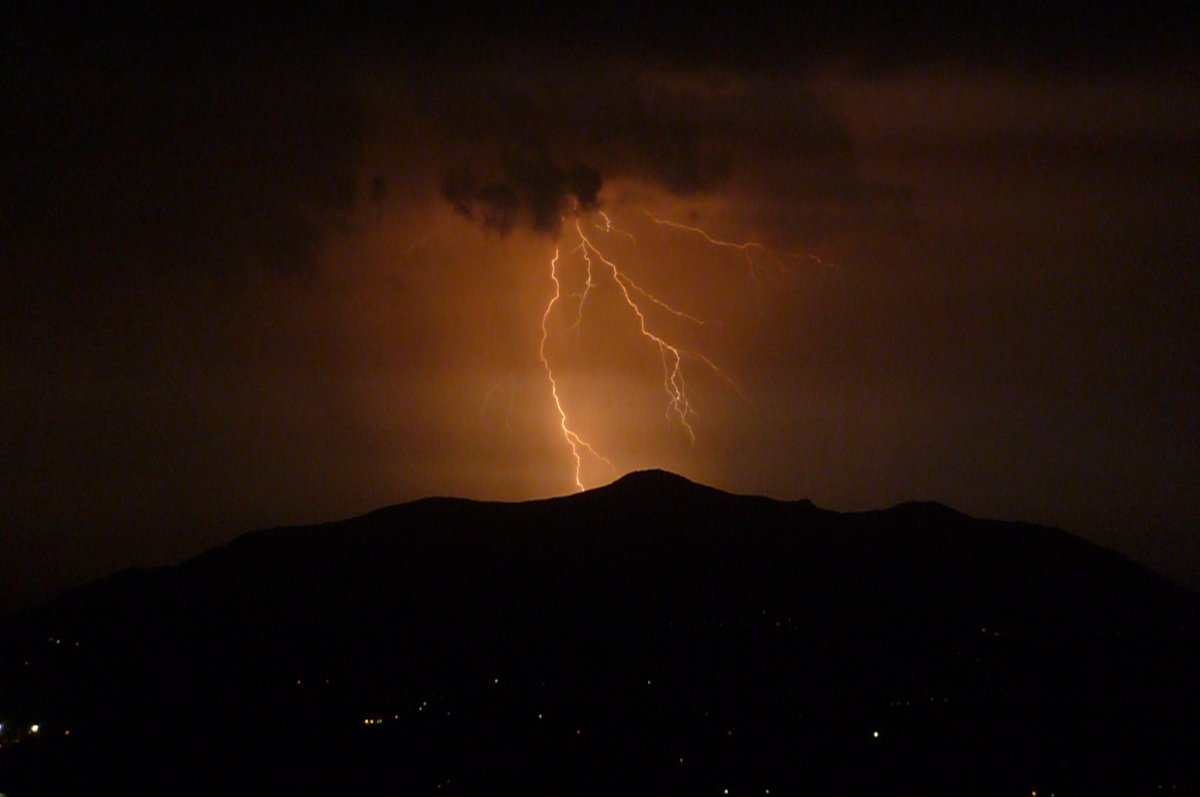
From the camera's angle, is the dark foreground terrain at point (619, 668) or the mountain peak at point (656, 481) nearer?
the dark foreground terrain at point (619, 668)

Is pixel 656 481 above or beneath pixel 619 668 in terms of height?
above

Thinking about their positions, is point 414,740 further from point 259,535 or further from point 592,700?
point 259,535

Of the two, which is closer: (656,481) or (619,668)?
(619,668)

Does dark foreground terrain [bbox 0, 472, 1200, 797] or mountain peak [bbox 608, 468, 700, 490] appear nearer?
dark foreground terrain [bbox 0, 472, 1200, 797]

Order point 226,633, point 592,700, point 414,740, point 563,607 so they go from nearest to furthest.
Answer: point 414,740
point 592,700
point 226,633
point 563,607

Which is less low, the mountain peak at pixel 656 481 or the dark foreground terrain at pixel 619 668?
the mountain peak at pixel 656 481

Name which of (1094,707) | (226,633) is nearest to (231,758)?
(226,633)

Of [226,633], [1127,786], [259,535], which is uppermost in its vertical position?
[259,535]

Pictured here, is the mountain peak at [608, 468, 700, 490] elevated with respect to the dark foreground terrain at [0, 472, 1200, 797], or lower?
elevated
